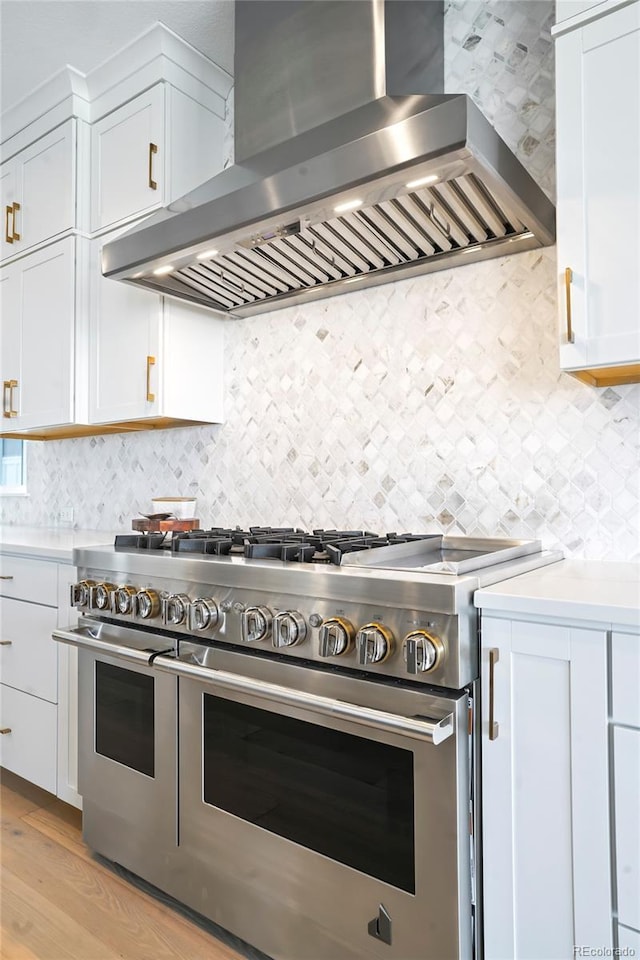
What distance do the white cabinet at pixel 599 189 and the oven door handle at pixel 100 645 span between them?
4.03 ft

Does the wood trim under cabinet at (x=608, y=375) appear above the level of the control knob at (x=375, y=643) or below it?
above

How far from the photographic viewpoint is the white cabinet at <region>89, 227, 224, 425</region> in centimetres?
227

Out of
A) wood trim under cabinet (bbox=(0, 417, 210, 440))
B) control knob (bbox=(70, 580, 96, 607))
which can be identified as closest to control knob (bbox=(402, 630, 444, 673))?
control knob (bbox=(70, 580, 96, 607))

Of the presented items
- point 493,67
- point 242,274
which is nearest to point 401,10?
point 493,67

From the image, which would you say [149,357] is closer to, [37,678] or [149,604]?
[149,604]

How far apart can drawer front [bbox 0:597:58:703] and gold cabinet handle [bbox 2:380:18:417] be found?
978 mm

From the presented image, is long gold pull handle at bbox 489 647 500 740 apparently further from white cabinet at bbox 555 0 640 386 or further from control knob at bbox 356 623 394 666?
white cabinet at bbox 555 0 640 386

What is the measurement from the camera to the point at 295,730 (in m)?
1.33

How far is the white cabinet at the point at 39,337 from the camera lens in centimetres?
256

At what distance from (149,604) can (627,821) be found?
1146 millimetres

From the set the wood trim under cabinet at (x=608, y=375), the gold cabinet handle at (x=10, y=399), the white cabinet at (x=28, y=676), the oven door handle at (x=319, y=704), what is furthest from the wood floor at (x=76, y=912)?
the gold cabinet handle at (x=10, y=399)

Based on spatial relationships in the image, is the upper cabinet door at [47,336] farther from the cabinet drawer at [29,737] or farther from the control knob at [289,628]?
the control knob at [289,628]

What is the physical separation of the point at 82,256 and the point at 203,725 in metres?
1.99

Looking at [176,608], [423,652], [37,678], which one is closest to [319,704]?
[423,652]
